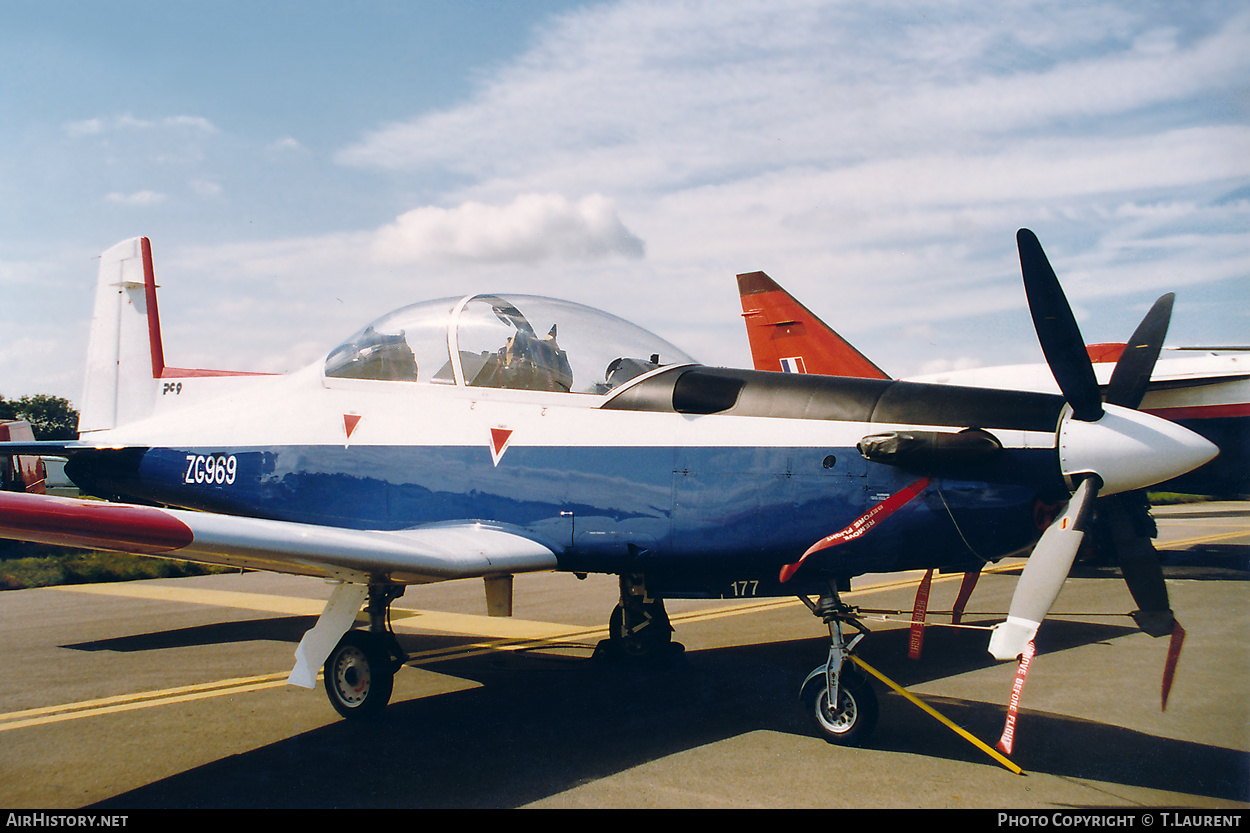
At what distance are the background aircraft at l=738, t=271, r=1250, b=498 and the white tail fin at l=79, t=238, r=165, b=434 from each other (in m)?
9.27

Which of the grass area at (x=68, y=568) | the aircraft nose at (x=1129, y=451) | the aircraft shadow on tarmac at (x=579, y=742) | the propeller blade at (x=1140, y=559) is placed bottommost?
the grass area at (x=68, y=568)

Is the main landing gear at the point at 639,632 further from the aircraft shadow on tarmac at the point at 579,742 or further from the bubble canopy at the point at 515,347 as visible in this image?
the bubble canopy at the point at 515,347

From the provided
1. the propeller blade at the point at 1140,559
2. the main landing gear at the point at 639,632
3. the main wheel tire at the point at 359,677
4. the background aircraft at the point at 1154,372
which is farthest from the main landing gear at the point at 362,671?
the background aircraft at the point at 1154,372

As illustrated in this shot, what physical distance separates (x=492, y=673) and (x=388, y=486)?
196 cm

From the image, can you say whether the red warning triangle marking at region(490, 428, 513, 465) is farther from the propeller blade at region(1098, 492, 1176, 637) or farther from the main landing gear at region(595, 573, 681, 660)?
the propeller blade at region(1098, 492, 1176, 637)

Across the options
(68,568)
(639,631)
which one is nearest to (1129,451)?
(639,631)

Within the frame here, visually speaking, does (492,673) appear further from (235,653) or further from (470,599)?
(470,599)

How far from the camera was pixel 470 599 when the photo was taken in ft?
34.8

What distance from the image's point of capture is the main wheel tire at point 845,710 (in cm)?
438

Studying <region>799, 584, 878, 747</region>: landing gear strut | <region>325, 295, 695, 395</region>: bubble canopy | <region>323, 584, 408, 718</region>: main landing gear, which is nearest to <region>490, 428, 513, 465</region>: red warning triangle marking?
<region>325, 295, 695, 395</region>: bubble canopy

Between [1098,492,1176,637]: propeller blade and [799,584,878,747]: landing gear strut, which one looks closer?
[1098,492,1176,637]: propeller blade

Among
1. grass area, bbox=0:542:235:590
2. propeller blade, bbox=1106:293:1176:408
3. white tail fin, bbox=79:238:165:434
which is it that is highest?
white tail fin, bbox=79:238:165:434

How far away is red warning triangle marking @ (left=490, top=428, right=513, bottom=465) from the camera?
4969 millimetres

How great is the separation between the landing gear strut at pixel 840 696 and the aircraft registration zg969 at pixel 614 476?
0.01 metres
